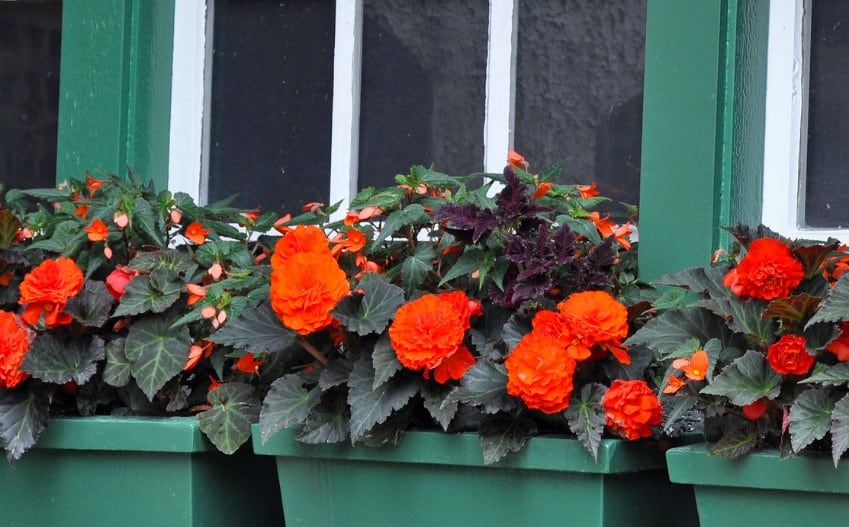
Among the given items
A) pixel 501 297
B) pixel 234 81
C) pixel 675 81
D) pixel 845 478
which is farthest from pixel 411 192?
pixel 845 478

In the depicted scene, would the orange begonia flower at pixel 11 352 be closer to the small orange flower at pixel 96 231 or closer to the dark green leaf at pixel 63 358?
the dark green leaf at pixel 63 358

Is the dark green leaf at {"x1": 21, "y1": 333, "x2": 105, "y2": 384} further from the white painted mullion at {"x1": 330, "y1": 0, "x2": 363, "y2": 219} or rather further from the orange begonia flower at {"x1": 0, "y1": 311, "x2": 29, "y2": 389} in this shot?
the white painted mullion at {"x1": 330, "y1": 0, "x2": 363, "y2": 219}

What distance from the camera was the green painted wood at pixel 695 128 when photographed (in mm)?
2080

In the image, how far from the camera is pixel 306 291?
186 centimetres

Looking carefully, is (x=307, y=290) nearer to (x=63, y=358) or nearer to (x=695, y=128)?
(x=63, y=358)

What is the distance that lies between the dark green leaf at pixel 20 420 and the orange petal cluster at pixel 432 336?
63cm

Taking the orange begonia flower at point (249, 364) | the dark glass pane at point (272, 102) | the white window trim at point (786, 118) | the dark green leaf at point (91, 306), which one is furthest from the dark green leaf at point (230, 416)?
the white window trim at point (786, 118)

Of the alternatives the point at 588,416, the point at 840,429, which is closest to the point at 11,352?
the point at 588,416

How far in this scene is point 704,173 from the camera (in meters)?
2.08

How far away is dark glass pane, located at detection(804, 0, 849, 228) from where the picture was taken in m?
2.16

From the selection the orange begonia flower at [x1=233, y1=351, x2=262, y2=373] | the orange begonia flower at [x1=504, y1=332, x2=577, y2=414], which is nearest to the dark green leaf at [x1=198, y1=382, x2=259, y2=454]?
the orange begonia flower at [x1=233, y1=351, x2=262, y2=373]

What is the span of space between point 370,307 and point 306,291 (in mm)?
105

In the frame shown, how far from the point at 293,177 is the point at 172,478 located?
0.74m

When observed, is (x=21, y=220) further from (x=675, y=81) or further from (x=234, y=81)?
(x=675, y=81)
